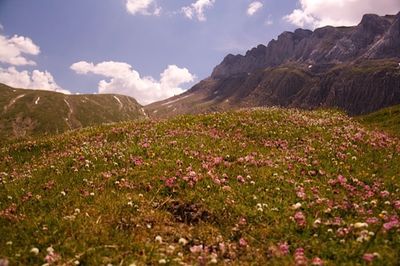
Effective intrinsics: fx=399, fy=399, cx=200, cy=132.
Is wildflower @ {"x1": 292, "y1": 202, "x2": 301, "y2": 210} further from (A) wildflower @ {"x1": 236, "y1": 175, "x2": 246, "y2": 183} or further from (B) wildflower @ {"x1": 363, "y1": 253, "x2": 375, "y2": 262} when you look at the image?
(B) wildflower @ {"x1": 363, "y1": 253, "x2": 375, "y2": 262}

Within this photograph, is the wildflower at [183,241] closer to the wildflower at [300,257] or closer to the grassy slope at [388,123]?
the wildflower at [300,257]

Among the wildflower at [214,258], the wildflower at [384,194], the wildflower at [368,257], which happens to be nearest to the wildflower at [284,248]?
the wildflower at [214,258]

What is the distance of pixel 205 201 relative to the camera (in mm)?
12273

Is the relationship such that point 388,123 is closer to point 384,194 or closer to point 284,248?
point 384,194

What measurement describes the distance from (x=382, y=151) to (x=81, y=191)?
525 inches

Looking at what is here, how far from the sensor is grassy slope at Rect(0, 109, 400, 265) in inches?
368

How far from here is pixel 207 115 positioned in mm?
26312

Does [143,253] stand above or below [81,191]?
below

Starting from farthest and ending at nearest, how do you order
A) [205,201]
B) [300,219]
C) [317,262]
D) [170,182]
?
[170,182], [205,201], [300,219], [317,262]

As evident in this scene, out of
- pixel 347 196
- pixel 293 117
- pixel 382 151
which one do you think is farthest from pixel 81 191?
pixel 293 117

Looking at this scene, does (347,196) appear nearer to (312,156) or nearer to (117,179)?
(312,156)

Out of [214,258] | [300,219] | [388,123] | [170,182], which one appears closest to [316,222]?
[300,219]

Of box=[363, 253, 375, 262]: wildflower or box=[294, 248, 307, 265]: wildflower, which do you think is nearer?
box=[363, 253, 375, 262]: wildflower

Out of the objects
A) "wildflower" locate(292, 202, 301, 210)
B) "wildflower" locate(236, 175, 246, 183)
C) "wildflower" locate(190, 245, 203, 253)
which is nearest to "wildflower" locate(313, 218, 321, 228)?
"wildflower" locate(292, 202, 301, 210)
